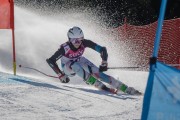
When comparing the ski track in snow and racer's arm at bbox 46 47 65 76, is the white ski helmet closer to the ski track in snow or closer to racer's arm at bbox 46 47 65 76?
racer's arm at bbox 46 47 65 76

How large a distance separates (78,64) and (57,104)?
8.68 feet

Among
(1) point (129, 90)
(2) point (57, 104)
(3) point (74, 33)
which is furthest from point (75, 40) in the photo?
(2) point (57, 104)

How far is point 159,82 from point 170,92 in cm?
12

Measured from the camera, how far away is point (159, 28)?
3107 mm

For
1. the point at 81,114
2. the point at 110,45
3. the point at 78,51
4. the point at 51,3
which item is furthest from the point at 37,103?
the point at 51,3

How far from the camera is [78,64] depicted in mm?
8141

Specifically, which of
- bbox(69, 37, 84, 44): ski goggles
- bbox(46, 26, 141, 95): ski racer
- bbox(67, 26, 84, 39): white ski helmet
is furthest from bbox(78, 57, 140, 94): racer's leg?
bbox(67, 26, 84, 39): white ski helmet

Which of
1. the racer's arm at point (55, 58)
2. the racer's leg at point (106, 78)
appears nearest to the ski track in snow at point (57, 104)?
the racer's leg at point (106, 78)

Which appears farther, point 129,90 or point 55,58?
point 55,58

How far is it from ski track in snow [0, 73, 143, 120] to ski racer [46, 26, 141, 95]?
1003 millimetres

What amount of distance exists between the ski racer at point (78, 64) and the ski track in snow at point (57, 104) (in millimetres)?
1003

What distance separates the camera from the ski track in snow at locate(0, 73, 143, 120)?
193 inches

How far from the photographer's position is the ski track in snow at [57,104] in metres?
4.91

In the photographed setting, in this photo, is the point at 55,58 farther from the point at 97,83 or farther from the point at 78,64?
the point at 97,83
